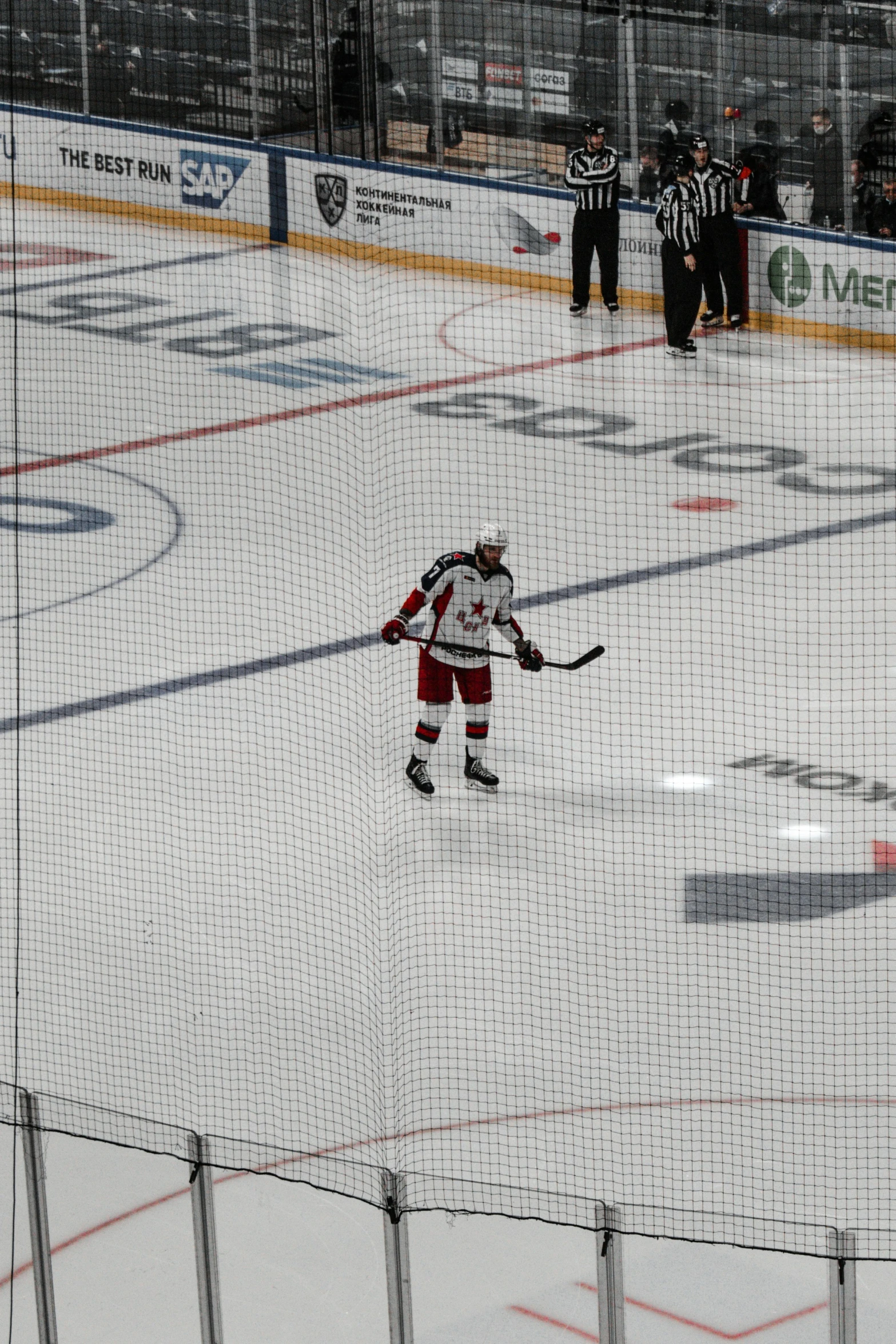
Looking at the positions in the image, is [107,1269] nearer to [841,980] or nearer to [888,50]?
[841,980]

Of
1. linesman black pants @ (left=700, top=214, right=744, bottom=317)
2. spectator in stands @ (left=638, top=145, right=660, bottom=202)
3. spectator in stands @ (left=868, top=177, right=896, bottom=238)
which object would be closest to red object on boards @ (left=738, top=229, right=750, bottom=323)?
linesman black pants @ (left=700, top=214, right=744, bottom=317)

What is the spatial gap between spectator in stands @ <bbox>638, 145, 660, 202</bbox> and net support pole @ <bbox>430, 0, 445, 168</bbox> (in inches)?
66.5

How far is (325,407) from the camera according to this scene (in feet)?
49.3

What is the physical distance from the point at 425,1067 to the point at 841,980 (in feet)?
4.87

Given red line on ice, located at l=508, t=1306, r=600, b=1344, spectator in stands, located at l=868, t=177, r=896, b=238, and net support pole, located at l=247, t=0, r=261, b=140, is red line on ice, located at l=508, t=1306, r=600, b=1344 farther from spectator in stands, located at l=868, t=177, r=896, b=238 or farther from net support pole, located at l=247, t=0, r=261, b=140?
net support pole, located at l=247, t=0, r=261, b=140

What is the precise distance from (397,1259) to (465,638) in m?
5.04

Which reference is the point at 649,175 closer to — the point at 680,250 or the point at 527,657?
the point at 680,250

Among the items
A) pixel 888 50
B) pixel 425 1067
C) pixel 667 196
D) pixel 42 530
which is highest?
pixel 888 50

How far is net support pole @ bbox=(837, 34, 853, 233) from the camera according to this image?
1552 cm

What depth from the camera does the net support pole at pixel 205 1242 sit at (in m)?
4.16

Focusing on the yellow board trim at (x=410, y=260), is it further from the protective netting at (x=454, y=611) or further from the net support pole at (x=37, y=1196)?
the net support pole at (x=37, y=1196)

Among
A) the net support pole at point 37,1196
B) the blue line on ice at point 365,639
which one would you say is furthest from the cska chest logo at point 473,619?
the net support pole at point 37,1196

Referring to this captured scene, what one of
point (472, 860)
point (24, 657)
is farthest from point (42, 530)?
point (472, 860)

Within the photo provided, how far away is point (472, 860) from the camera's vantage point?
8367 mm
